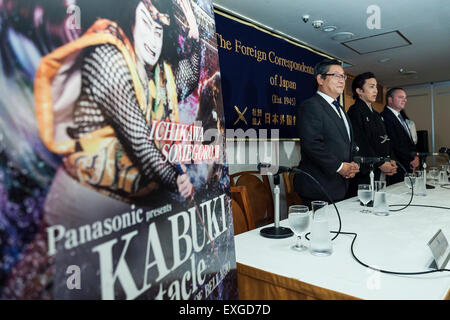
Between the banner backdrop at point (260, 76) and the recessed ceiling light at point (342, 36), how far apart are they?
35 cm

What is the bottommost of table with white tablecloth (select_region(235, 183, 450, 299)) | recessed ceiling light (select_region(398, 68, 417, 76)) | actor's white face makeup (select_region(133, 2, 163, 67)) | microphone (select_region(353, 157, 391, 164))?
table with white tablecloth (select_region(235, 183, 450, 299))

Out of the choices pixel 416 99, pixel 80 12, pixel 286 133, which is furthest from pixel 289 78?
pixel 416 99

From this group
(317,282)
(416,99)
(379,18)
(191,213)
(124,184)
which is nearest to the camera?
(124,184)

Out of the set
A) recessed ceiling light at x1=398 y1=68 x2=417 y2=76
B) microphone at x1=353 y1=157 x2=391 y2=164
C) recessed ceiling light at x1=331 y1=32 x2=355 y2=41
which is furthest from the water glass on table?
recessed ceiling light at x1=398 y1=68 x2=417 y2=76

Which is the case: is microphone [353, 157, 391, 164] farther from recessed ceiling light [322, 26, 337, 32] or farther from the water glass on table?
recessed ceiling light [322, 26, 337, 32]

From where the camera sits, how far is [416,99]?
632 cm

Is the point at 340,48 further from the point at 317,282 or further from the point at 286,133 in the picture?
the point at 317,282

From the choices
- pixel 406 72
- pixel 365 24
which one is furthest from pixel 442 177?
pixel 406 72

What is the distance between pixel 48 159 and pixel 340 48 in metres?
3.80

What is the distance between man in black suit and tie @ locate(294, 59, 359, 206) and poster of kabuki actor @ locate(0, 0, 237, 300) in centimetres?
130

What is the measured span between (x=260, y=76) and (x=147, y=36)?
2.37 meters

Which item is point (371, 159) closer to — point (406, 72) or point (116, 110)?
point (116, 110)

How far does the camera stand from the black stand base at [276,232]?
111 cm

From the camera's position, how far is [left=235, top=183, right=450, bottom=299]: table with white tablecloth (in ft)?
2.32
